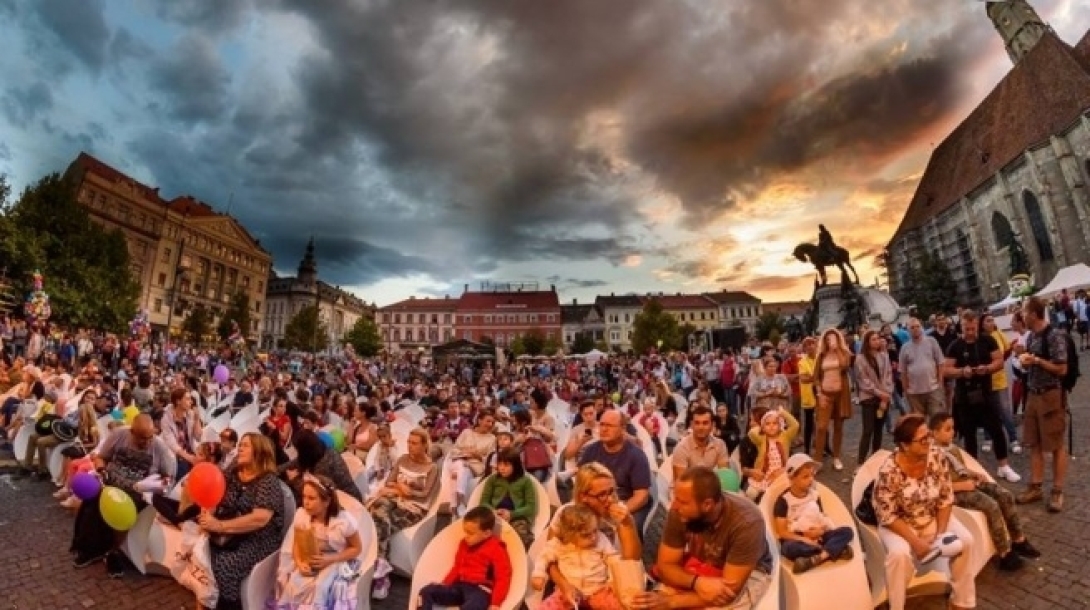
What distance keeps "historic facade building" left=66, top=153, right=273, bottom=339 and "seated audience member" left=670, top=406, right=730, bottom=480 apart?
5151 cm

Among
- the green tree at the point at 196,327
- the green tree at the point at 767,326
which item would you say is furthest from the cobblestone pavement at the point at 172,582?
the green tree at the point at 767,326

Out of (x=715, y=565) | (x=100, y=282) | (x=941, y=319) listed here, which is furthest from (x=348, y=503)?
(x=100, y=282)

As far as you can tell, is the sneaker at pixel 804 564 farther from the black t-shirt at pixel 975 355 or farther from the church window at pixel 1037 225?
the church window at pixel 1037 225

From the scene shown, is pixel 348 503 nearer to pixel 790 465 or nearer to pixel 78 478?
pixel 78 478

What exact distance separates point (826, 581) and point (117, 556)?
20.3 ft

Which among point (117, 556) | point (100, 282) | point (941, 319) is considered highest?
point (100, 282)

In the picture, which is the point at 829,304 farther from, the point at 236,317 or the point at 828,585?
the point at 236,317

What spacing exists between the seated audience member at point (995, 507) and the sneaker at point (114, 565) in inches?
286

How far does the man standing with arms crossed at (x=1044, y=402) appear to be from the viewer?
5.00m

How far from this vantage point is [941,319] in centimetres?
809

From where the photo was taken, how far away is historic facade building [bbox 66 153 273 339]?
5278 centimetres

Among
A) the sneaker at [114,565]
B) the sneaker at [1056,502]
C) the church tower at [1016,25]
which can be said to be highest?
the church tower at [1016,25]

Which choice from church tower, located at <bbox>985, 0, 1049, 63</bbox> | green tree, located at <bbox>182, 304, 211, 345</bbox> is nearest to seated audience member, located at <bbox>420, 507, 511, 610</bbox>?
green tree, located at <bbox>182, 304, 211, 345</bbox>

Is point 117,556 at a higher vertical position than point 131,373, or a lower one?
lower
